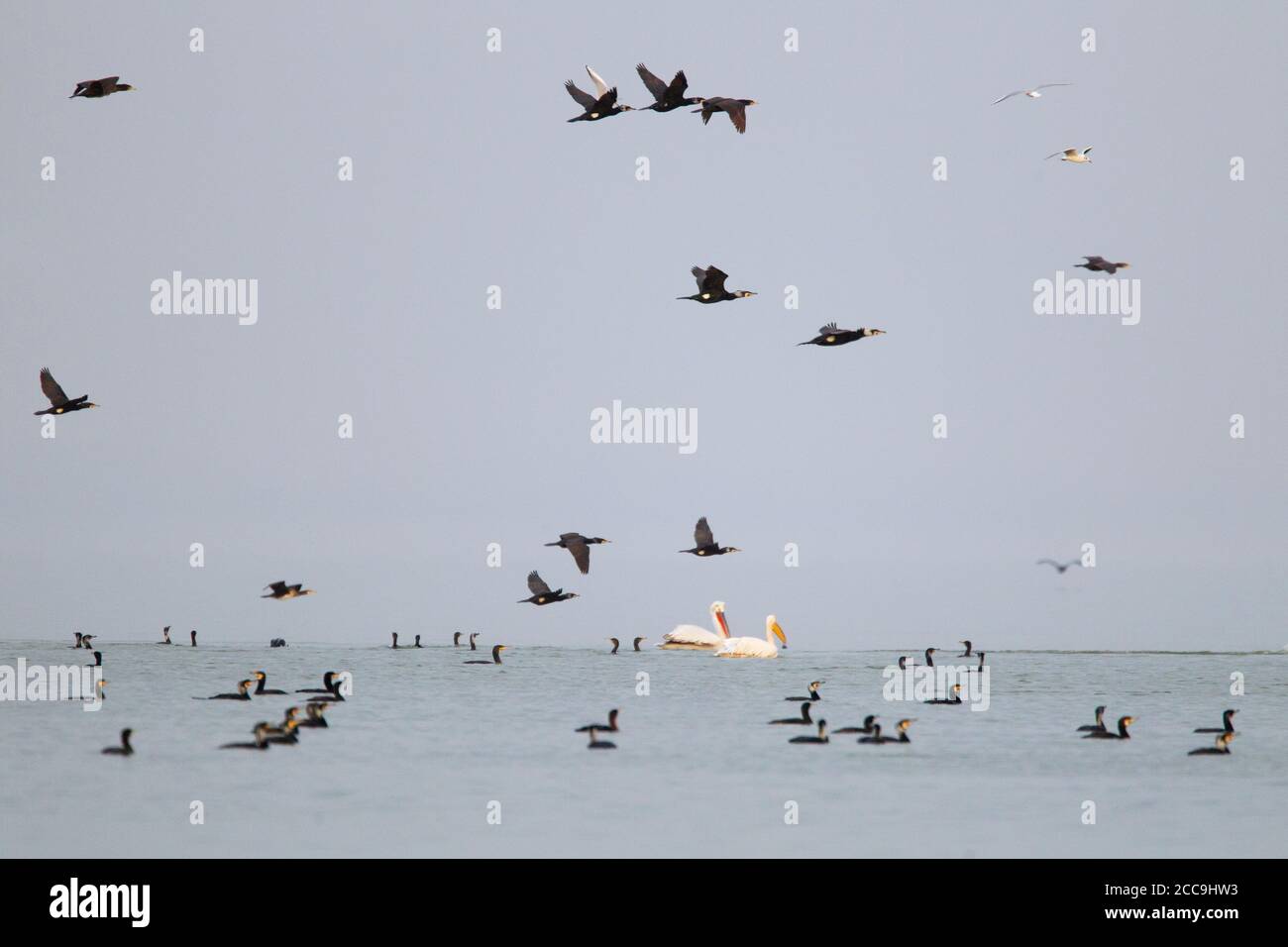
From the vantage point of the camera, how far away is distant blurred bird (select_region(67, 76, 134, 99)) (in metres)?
30.1

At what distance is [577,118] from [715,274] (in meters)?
3.86

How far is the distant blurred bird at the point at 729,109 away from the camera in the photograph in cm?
2966

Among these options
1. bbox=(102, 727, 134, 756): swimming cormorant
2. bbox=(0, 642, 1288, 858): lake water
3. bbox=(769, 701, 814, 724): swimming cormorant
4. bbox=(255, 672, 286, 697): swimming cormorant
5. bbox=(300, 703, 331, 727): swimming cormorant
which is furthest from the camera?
bbox=(255, 672, 286, 697): swimming cormorant

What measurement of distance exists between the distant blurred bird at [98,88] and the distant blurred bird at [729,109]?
10871mm

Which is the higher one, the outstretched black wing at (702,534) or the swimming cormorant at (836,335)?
the swimming cormorant at (836,335)

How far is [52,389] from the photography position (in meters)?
31.4

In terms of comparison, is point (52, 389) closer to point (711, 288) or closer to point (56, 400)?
point (56, 400)

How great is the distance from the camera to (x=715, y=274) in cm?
3055

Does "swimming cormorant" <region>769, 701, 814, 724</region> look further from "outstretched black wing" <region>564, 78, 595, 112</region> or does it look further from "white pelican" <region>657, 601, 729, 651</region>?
"white pelican" <region>657, 601, 729, 651</region>

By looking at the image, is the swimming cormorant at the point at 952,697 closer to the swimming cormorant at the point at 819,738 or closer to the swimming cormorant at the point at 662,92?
the swimming cormorant at the point at 819,738

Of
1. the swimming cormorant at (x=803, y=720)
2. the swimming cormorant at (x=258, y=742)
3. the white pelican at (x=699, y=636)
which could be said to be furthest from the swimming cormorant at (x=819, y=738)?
the white pelican at (x=699, y=636)

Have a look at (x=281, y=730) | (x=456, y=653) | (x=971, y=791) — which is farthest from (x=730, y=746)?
(x=456, y=653)

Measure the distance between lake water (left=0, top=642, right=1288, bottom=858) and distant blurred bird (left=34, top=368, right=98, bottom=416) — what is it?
5.95 m

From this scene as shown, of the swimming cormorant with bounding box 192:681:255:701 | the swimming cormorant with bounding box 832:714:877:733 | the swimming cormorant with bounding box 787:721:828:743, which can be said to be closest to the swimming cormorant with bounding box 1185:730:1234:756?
the swimming cormorant with bounding box 832:714:877:733
